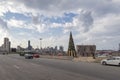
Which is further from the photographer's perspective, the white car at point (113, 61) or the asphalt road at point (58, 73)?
the white car at point (113, 61)

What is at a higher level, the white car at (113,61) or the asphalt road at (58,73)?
the white car at (113,61)

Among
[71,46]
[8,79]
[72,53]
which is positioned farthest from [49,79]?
[71,46]

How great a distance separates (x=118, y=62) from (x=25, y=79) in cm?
2647

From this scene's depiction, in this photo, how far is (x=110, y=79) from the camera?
19531 mm

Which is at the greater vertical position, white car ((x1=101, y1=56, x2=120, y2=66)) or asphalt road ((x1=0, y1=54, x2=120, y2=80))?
white car ((x1=101, y1=56, x2=120, y2=66))

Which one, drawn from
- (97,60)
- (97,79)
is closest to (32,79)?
(97,79)

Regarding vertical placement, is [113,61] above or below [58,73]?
above

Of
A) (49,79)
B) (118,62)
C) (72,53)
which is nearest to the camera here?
(49,79)

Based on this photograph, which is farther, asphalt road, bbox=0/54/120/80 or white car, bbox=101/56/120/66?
white car, bbox=101/56/120/66

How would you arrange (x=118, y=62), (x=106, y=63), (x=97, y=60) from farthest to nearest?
(x=97, y=60)
(x=106, y=63)
(x=118, y=62)

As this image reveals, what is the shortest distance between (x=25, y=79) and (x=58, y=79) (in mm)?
2260

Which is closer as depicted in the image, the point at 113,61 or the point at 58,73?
the point at 58,73

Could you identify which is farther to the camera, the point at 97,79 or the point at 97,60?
the point at 97,60

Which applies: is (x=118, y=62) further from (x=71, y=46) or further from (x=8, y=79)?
(x=71, y=46)
